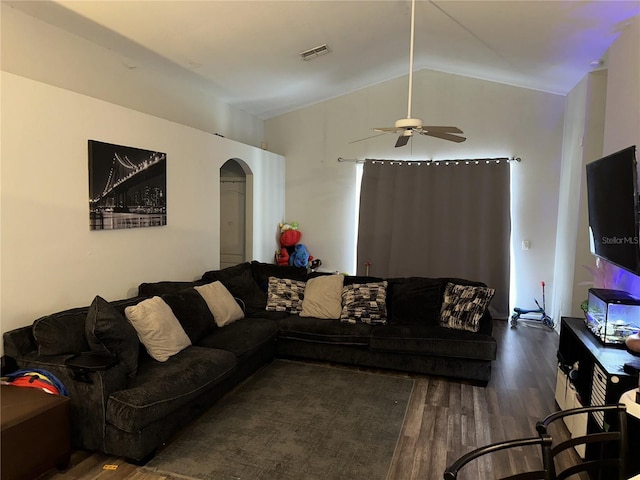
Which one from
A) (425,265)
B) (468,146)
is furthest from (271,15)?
(425,265)

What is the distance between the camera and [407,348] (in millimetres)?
3783

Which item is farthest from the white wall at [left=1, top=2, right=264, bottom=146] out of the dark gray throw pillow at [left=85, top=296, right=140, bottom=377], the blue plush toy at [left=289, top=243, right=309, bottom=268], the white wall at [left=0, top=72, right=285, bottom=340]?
the blue plush toy at [left=289, top=243, right=309, bottom=268]

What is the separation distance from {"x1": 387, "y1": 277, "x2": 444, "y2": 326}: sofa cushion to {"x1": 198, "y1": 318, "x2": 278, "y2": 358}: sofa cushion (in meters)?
1.21

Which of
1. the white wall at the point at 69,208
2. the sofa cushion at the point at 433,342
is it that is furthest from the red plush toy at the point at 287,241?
the sofa cushion at the point at 433,342

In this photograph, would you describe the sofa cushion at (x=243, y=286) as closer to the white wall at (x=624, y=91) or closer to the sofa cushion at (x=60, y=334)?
the sofa cushion at (x=60, y=334)

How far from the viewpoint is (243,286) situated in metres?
4.61

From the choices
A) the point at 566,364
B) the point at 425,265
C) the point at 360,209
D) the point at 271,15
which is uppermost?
the point at 271,15

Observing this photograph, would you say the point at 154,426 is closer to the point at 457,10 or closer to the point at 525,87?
the point at 457,10

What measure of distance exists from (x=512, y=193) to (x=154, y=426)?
17.2 feet

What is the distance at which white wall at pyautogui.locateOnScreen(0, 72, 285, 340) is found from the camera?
2.70 meters

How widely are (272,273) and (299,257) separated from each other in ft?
5.10

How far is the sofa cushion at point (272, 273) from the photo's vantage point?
15.6ft

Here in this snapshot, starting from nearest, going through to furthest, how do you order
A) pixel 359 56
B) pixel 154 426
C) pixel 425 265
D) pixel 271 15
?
pixel 154 426 → pixel 271 15 → pixel 359 56 → pixel 425 265

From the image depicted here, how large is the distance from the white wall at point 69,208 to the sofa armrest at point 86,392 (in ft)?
1.61
